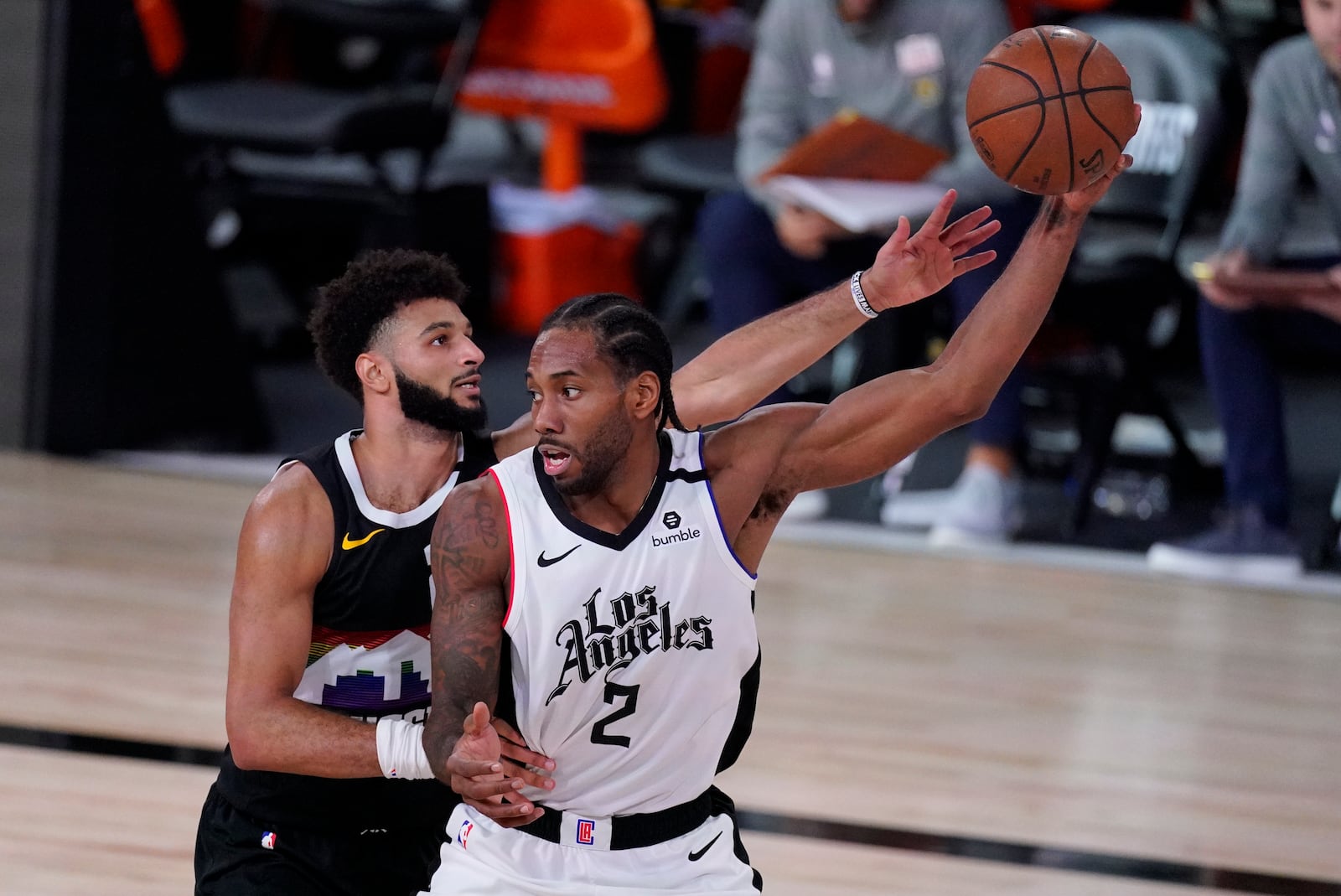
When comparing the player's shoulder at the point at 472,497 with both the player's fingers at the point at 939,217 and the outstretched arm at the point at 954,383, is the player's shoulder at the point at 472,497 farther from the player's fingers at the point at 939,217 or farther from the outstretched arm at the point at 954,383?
the player's fingers at the point at 939,217

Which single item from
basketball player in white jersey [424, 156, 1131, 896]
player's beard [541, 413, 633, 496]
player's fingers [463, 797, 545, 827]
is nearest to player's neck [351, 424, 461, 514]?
basketball player in white jersey [424, 156, 1131, 896]

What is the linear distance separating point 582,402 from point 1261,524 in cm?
387

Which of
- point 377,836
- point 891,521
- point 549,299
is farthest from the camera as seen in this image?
point 549,299

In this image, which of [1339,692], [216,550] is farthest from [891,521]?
[216,550]

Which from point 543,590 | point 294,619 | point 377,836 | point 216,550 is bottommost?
point 216,550

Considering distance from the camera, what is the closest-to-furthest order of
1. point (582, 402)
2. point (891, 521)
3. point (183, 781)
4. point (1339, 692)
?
1. point (582, 402)
2. point (183, 781)
3. point (1339, 692)
4. point (891, 521)

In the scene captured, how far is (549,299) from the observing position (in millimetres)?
8711

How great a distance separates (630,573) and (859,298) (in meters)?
0.62

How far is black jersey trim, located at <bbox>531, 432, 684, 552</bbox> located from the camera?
8.51 feet

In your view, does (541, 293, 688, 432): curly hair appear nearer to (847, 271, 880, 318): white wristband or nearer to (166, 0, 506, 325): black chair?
(847, 271, 880, 318): white wristband

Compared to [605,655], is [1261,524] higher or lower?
lower

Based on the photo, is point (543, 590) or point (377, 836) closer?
point (543, 590)

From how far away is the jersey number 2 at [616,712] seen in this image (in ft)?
8.60

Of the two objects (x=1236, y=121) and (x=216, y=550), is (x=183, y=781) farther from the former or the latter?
(x=1236, y=121)
